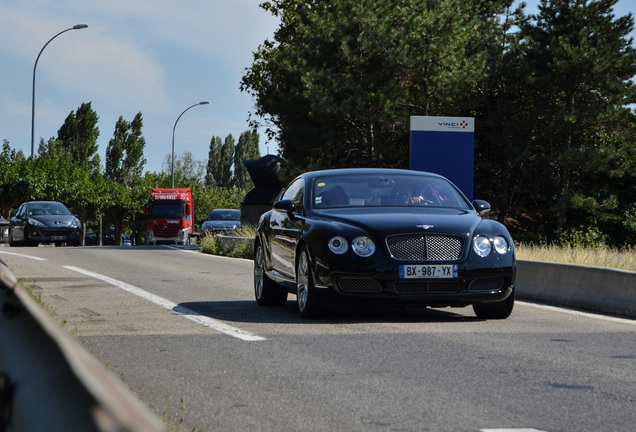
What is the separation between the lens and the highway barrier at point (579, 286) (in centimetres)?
1116

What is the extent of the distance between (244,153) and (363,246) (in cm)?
12834

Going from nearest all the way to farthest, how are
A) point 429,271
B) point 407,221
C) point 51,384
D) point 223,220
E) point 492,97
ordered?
1. point 51,384
2. point 429,271
3. point 407,221
4. point 492,97
5. point 223,220

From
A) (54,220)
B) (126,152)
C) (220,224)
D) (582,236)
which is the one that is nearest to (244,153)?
(126,152)

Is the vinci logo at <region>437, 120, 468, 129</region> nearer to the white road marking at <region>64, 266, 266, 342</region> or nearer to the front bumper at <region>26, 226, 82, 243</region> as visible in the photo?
the white road marking at <region>64, 266, 266, 342</region>

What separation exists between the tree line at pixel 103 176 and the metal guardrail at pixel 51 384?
4937cm

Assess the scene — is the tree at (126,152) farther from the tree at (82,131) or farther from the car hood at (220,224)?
the car hood at (220,224)

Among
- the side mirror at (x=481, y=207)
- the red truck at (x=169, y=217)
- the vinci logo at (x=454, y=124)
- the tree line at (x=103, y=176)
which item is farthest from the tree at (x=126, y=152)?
the side mirror at (x=481, y=207)

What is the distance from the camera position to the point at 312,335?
8.40 meters

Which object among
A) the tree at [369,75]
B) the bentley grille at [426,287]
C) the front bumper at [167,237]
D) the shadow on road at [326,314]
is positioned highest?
the tree at [369,75]

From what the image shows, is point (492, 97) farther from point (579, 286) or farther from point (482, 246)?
point (482, 246)

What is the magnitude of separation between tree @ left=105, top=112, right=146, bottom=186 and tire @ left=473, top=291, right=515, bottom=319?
95.0 metres

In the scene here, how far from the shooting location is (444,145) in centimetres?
2186

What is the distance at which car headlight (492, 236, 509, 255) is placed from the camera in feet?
31.3

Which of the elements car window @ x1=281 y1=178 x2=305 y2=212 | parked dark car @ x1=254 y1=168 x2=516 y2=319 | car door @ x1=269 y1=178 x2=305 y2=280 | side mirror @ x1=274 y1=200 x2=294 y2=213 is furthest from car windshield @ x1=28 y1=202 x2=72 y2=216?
parked dark car @ x1=254 y1=168 x2=516 y2=319
